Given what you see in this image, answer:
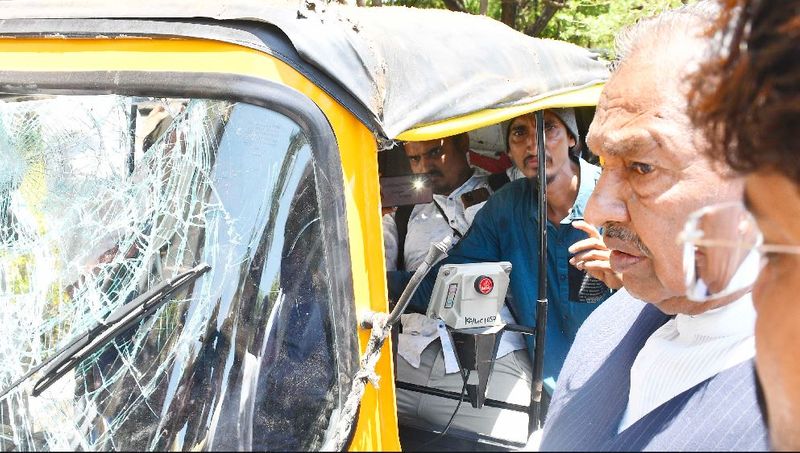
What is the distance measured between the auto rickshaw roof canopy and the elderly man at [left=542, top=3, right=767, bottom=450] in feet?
1.77

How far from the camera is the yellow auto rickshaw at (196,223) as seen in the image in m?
1.64

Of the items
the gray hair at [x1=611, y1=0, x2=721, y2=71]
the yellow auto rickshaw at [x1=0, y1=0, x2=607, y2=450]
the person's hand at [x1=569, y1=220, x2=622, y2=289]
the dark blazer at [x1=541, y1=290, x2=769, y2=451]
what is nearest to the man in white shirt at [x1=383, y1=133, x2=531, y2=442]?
the person's hand at [x1=569, y1=220, x2=622, y2=289]

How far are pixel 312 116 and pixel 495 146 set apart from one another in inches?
105

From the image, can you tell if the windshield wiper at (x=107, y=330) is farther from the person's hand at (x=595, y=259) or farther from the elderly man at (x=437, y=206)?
the elderly man at (x=437, y=206)

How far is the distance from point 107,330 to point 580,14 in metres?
6.90

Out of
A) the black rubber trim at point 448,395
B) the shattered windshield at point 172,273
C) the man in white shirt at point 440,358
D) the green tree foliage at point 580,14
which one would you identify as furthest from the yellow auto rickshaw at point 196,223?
the green tree foliage at point 580,14

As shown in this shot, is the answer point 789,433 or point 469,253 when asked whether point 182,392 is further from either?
point 469,253

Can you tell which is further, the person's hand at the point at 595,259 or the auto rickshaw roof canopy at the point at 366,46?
the person's hand at the point at 595,259

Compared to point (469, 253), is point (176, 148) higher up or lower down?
higher up

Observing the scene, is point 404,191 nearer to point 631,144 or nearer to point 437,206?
point 437,206

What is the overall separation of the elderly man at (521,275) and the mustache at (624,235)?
1.54 metres

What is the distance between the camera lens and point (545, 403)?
3092 mm

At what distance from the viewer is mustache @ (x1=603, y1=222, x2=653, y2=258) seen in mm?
1614

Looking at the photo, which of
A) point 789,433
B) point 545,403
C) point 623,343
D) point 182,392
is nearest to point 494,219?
point 545,403
